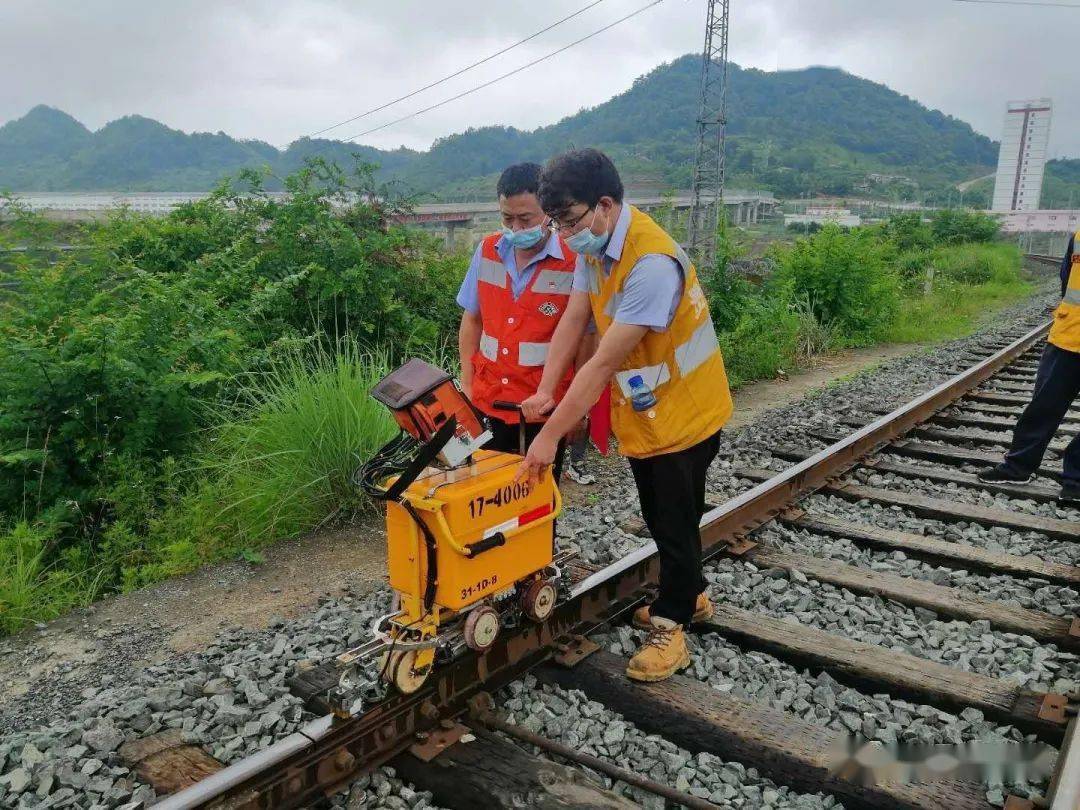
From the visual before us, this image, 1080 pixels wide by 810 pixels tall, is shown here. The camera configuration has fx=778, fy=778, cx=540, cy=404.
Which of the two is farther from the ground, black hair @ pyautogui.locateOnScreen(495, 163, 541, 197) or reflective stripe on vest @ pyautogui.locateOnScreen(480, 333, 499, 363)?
black hair @ pyautogui.locateOnScreen(495, 163, 541, 197)

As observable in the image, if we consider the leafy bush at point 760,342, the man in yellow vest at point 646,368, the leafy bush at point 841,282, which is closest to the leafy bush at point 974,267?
the leafy bush at point 841,282

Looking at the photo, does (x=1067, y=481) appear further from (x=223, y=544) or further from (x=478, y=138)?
(x=478, y=138)

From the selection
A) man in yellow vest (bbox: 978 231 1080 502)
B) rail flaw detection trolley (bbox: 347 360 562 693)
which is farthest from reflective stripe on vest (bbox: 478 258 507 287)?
man in yellow vest (bbox: 978 231 1080 502)

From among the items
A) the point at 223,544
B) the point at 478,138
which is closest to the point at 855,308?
the point at 223,544

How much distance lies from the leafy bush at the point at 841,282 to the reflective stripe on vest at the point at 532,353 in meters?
9.36

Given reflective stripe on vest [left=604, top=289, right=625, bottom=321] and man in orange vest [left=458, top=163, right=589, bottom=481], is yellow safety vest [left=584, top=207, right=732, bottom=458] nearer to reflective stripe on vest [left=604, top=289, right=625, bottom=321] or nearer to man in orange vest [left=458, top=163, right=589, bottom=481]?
reflective stripe on vest [left=604, top=289, right=625, bottom=321]

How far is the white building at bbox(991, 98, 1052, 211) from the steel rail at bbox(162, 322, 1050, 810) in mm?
121842

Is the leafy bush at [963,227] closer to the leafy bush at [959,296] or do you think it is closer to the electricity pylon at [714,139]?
the leafy bush at [959,296]

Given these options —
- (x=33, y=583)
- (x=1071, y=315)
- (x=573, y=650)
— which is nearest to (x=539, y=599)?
(x=573, y=650)

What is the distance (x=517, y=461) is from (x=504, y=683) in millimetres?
799

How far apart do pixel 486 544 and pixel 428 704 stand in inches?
21.6

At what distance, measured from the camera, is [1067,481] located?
15.5 ft

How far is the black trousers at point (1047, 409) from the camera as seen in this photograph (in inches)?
191

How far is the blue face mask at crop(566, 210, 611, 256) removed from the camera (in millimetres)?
2539
